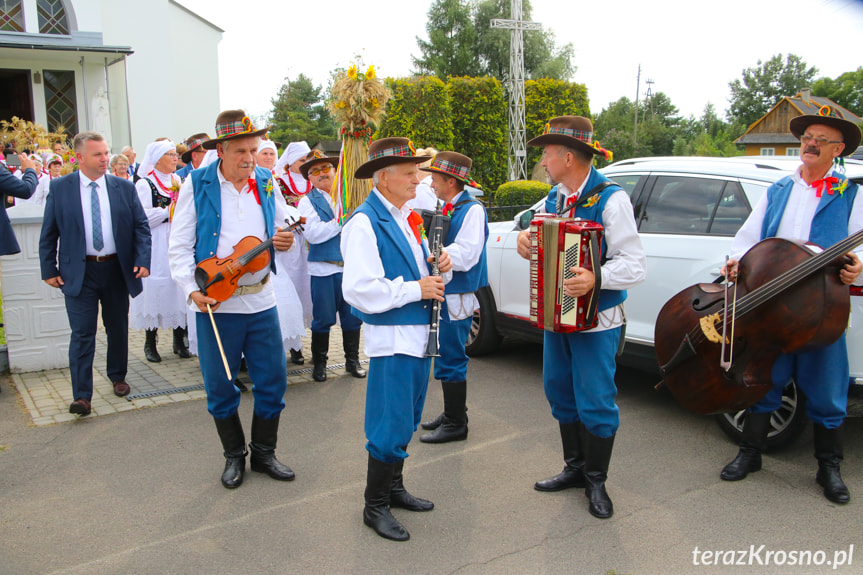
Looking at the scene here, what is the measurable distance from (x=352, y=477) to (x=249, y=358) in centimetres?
99

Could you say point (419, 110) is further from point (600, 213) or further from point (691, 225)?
point (600, 213)

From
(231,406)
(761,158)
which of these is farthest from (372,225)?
(761,158)

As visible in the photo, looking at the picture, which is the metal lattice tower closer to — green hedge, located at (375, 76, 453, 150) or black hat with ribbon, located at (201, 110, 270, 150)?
green hedge, located at (375, 76, 453, 150)

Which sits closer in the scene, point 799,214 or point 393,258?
point 393,258

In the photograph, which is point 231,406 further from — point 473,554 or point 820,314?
point 820,314

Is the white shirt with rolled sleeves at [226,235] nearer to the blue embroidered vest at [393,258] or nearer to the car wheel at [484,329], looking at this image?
the blue embroidered vest at [393,258]

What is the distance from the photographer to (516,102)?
81.9 feet

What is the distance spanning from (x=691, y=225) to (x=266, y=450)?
3.46 metres

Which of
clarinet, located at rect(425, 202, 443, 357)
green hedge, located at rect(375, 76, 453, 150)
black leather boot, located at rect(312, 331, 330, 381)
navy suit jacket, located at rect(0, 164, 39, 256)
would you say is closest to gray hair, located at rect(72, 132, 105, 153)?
navy suit jacket, located at rect(0, 164, 39, 256)

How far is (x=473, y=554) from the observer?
11.1 feet

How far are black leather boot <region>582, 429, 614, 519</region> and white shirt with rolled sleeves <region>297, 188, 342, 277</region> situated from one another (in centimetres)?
316

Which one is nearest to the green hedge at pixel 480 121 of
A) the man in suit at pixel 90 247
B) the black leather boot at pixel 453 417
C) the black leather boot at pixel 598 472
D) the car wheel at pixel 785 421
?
the man in suit at pixel 90 247

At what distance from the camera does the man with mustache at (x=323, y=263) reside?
615 cm

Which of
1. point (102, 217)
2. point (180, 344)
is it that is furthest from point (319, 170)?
point (180, 344)
